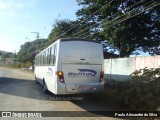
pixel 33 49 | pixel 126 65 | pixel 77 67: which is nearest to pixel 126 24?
pixel 126 65

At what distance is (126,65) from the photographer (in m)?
24.0

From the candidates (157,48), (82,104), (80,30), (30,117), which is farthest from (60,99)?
(80,30)

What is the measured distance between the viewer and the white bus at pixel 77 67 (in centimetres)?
1289

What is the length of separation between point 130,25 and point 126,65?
12.7m

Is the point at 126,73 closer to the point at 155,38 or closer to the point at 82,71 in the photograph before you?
the point at 82,71

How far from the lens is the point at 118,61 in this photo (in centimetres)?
2562

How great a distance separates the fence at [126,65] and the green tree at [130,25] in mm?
7967

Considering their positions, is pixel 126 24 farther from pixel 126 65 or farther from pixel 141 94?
pixel 141 94

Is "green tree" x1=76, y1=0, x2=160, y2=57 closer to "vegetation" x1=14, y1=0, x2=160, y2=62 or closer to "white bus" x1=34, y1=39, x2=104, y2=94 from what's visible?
"vegetation" x1=14, y1=0, x2=160, y2=62

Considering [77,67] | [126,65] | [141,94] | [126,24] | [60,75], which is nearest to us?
[141,94]

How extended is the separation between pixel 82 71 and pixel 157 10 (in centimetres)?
2660

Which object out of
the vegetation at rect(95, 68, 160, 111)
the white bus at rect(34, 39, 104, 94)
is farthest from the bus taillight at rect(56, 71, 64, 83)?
the vegetation at rect(95, 68, 160, 111)

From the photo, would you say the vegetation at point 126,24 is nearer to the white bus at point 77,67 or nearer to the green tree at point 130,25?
the green tree at point 130,25

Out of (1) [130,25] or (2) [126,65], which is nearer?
(2) [126,65]
